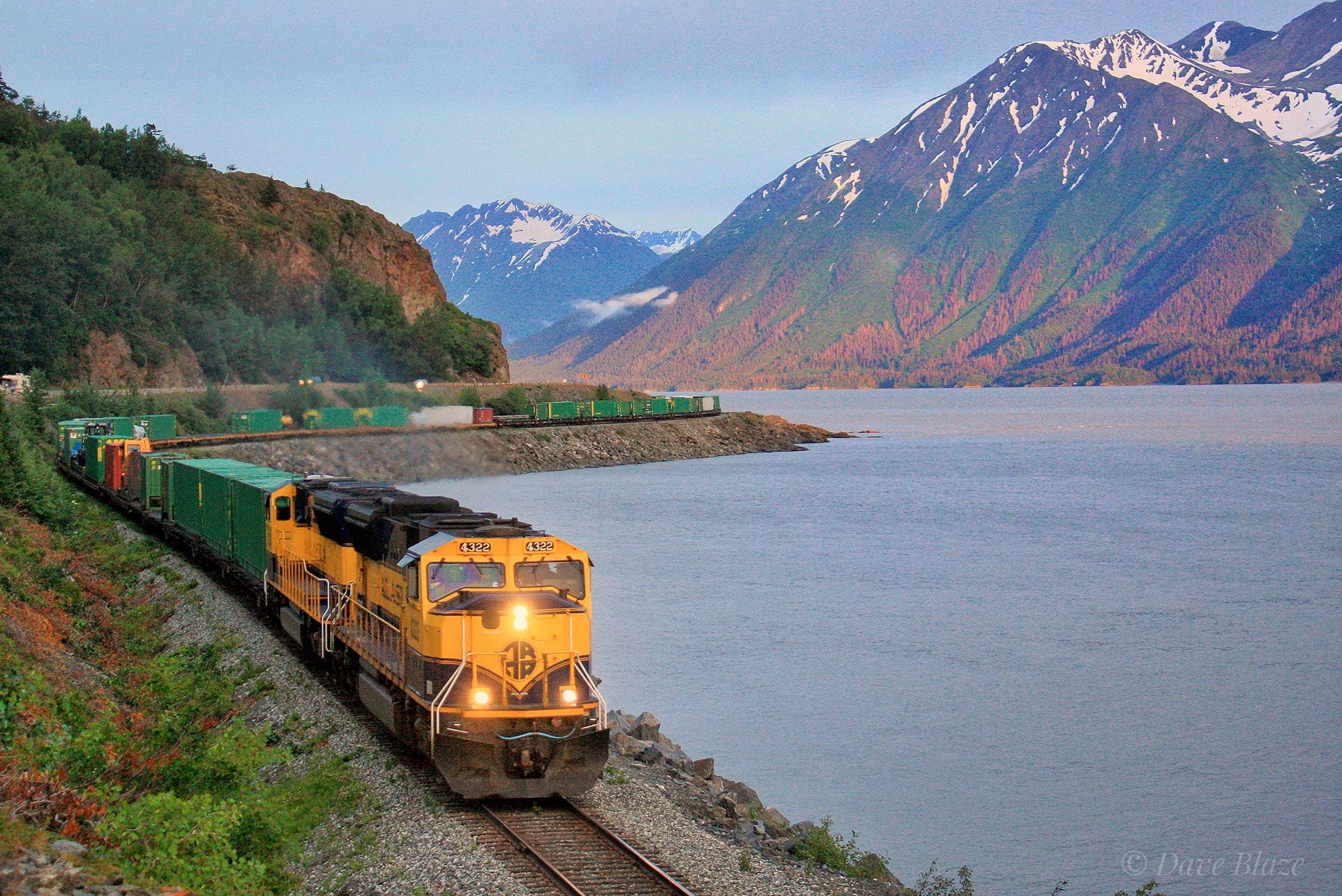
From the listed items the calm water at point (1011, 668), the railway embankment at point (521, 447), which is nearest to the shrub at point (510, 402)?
the railway embankment at point (521, 447)

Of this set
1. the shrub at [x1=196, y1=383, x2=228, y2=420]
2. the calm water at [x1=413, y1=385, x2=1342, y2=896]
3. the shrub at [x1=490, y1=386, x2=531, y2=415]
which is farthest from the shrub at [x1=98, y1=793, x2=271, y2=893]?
the shrub at [x1=490, y1=386, x2=531, y2=415]

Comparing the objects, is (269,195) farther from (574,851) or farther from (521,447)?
(574,851)

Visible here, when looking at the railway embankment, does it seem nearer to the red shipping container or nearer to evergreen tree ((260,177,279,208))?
the red shipping container

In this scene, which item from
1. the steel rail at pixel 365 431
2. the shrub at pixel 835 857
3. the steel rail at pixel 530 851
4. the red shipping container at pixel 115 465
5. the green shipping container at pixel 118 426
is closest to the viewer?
the steel rail at pixel 530 851

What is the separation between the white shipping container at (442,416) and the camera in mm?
115500

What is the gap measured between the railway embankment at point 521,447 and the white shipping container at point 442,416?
3268 millimetres

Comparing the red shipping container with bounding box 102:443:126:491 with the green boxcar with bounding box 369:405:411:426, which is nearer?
the red shipping container with bounding box 102:443:126:491

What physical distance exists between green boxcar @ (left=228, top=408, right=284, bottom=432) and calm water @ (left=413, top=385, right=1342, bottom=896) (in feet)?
88.9

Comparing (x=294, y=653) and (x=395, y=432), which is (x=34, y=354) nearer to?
(x=395, y=432)

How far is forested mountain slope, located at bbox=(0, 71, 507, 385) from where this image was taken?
102m

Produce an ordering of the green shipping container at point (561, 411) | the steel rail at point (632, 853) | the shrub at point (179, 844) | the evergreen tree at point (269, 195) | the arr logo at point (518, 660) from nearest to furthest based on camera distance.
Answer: the shrub at point (179, 844) → the steel rail at point (632, 853) → the arr logo at point (518, 660) → the green shipping container at point (561, 411) → the evergreen tree at point (269, 195)

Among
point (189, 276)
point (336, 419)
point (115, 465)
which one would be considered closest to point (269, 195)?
point (189, 276)

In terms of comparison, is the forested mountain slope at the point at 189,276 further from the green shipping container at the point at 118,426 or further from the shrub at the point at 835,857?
the shrub at the point at 835,857

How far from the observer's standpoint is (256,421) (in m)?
99.6
